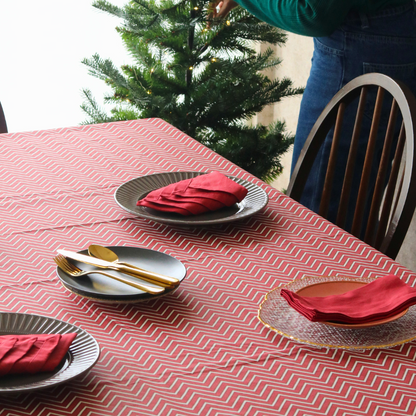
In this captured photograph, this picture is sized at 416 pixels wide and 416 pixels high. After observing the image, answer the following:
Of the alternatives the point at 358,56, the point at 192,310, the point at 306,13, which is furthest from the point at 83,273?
the point at 358,56

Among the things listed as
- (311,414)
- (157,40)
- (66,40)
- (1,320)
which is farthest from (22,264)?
(66,40)

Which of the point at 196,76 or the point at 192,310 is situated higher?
the point at 196,76

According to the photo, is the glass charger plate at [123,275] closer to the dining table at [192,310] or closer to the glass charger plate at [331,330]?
the dining table at [192,310]

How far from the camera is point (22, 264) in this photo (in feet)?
2.72

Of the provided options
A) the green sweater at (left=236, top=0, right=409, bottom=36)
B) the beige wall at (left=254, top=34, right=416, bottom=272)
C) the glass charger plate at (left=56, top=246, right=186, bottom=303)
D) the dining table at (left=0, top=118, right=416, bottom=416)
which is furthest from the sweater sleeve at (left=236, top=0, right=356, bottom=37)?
→ the beige wall at (left=254, top=34, right=416, bottom=272)

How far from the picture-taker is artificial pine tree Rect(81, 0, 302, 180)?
7.45ft

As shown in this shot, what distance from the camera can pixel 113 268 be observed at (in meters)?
0.76

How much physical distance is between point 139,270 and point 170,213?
0.21 m

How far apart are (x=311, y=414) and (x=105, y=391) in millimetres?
197

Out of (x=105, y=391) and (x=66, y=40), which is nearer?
(x=105, y=391)

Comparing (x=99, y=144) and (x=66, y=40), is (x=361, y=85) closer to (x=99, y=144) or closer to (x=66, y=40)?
(x=99, y=144)

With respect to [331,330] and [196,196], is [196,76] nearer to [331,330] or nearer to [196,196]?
[196,196]

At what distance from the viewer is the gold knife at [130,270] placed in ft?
2.42

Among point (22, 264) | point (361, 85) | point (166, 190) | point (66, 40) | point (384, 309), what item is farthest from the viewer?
point (66, 40)
